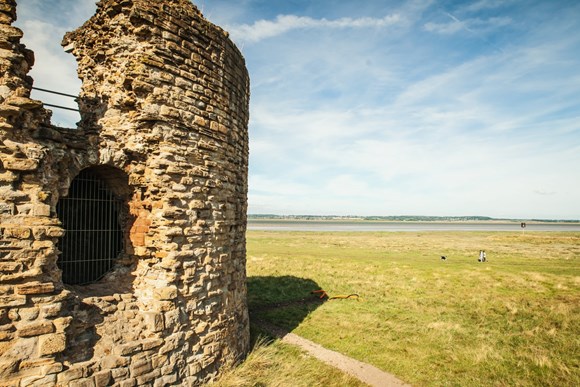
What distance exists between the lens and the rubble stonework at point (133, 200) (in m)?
4.61

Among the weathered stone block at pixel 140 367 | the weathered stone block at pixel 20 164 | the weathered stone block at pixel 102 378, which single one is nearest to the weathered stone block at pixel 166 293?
the weathered stone block at pixel 140 367

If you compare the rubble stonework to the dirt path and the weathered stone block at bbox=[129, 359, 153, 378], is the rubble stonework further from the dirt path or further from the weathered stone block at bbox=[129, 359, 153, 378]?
the dirt path

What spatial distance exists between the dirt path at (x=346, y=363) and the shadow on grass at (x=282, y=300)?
37.8 inches

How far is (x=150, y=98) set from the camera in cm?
596

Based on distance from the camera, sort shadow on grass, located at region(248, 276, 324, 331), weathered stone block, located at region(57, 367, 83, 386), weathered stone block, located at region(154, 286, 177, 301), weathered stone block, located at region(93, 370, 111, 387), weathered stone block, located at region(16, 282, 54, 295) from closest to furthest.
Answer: weathered stone block, located at region(16, 282, 54, 295)
weathered stone block, located at region(57, 367, 83, 386)
weathered stone block, located at region(93, 370, 111, 387)
weathered stone block, located at region(154, 286, 177, 301)
shadow on grass, located at region(248, 276, 324, 331)

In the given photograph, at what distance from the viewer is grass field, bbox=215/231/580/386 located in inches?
342

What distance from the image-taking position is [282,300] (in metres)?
14.6

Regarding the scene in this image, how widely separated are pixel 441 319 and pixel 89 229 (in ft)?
39.0

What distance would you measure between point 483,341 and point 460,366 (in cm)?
225

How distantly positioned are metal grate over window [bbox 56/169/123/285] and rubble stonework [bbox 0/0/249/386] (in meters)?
0.29

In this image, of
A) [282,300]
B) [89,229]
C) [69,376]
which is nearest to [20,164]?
[89,229]

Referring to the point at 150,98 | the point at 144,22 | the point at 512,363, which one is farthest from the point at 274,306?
the point at 144,22

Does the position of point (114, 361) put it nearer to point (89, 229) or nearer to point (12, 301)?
point (12, 301)

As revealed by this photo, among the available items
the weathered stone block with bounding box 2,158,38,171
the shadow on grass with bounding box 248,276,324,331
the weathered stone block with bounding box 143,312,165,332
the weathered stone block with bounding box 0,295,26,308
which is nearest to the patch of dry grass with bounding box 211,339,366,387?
the weathered stone block with bounding box 143,312,165,332
